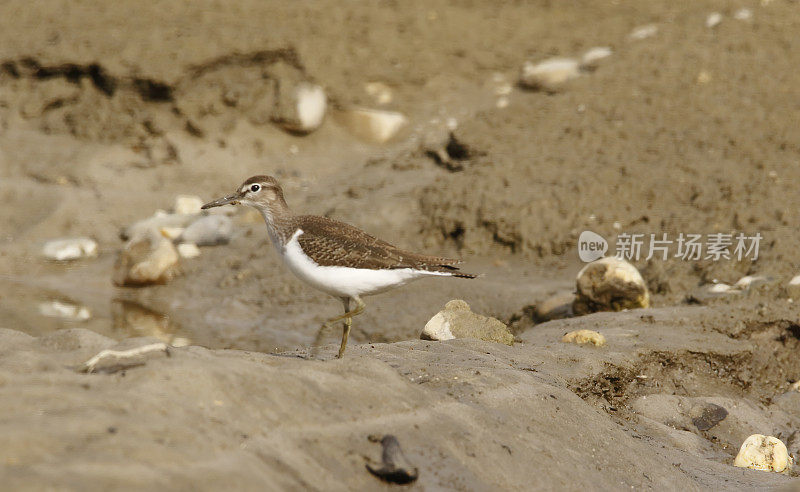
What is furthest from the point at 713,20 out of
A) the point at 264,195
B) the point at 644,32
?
the point at 264,195

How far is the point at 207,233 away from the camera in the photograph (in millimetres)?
10000

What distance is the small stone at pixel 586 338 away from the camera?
20.4ft

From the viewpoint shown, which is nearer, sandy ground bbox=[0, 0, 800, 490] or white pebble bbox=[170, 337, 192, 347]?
sandy ground bbox=[0, 0, 800, 490]

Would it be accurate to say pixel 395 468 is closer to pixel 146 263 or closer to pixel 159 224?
pixel 146 263

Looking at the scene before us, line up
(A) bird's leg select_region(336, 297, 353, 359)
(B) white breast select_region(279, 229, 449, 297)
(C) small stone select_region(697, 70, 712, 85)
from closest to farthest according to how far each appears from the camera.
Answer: (A) bird's leg select_region(336, 297, 353, 359), (B) white breast select_region(279, 229, 449, 297), (C) small stone select_region(697, 70, 712, 85)

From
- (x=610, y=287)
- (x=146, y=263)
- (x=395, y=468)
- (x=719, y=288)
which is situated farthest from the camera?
(x=146, y=263)

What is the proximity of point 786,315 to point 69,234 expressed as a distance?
7471 millimetres

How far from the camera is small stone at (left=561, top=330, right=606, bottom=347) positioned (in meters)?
6.21

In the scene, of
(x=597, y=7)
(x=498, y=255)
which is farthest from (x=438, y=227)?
(x=597, y=7)

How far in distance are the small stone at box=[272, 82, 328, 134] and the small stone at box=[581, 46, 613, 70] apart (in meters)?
3.51

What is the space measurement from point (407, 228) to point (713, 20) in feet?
18.2

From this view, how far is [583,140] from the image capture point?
10078 millimetres

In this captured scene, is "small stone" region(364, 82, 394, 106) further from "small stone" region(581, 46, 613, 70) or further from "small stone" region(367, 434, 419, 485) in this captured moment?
"small stone" region(367, 434, 419, 485)

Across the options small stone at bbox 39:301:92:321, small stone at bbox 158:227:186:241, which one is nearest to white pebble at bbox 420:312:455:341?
small stone at bbox 39:301:92:321
